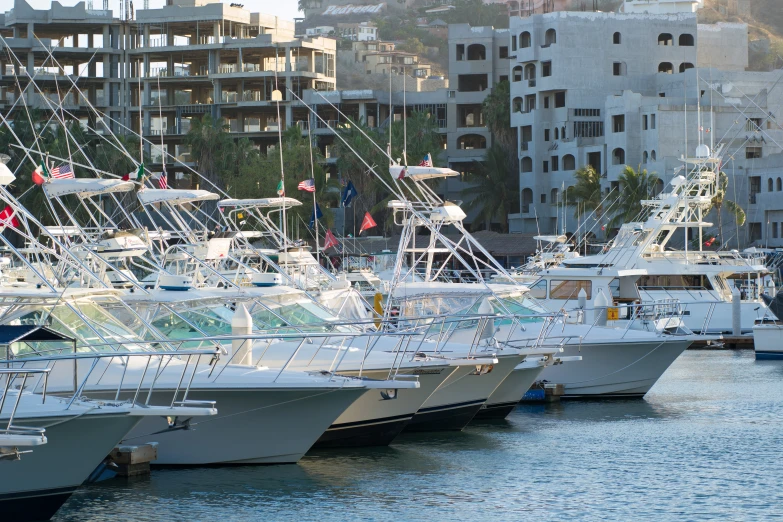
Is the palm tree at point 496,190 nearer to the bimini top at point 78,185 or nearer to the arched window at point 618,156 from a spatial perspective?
the arched window at point 618,156

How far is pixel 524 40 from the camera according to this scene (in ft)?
290

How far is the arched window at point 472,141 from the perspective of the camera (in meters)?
95.9

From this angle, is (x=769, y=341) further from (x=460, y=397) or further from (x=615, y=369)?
(x=460, y=397)

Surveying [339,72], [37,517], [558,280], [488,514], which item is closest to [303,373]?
[488,514]

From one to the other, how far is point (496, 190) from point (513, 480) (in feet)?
226

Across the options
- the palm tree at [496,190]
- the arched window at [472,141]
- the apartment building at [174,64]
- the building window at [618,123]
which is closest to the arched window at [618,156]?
the building window at [618,123]

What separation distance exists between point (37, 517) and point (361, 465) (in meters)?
6.36

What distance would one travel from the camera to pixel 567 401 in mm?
30719

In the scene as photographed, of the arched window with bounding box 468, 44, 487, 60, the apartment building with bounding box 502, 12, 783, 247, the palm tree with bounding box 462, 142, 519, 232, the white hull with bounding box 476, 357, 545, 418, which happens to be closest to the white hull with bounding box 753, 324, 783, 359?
the white hull with bounding box 476, 357, 545, 418

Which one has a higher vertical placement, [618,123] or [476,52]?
[476,52]

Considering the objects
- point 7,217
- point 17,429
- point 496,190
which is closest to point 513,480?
point 17,429

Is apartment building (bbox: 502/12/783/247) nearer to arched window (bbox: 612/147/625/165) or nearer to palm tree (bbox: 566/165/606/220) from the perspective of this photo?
arched window (bbox: 612/147/625/165)

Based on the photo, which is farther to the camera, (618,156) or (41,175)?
(618,156)

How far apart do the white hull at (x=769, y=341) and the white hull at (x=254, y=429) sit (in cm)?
2530
